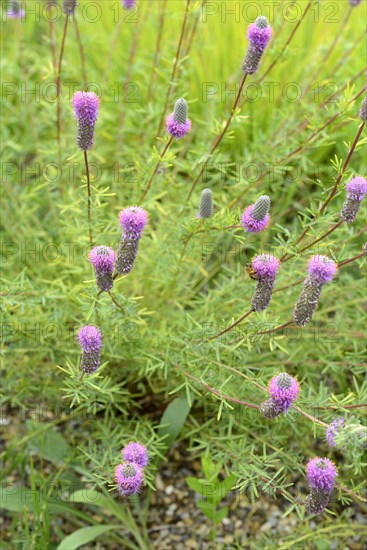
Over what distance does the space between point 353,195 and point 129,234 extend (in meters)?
0.69

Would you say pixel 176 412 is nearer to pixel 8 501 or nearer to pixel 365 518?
pixel 8 501

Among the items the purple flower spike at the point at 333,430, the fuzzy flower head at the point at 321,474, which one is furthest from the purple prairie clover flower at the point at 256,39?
the fuzzy flower head at the point at 321,474

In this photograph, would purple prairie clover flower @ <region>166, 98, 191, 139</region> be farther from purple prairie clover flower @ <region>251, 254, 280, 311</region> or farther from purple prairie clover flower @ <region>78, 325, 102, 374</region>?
purple prairie clover flower @ <region>78, 325, 102, 374</region>

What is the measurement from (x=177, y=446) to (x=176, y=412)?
0.55 meters

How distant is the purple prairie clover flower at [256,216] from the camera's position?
220 centimetres

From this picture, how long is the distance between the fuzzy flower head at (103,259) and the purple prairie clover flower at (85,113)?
346mm

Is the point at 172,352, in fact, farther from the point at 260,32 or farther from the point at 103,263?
the point at 260,32

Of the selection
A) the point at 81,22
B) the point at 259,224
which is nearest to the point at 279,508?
the point at 259,224

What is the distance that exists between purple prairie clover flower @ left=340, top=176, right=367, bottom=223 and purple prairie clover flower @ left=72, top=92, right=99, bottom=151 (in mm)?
806

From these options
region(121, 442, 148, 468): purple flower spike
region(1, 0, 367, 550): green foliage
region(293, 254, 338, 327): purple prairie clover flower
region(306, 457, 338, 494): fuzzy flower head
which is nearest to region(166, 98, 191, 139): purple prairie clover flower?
region(1, 0, 367, 550): green foliage

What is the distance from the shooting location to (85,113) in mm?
2164

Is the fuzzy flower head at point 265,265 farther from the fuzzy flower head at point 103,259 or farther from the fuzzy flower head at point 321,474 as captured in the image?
the fuzzy flower head at point 321,474

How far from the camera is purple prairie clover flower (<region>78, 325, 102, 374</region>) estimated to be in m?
2.12

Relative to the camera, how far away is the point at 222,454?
8.66 ft
